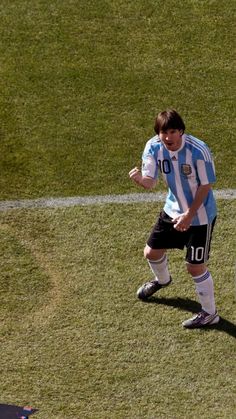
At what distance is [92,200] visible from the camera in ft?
36.6

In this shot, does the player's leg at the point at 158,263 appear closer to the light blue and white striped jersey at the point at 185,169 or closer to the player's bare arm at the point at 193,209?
the light blue and white striped jersey at the point at 185,169

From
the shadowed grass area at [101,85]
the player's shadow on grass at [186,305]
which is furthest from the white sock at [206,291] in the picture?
the shadowed grass area at [101,85]

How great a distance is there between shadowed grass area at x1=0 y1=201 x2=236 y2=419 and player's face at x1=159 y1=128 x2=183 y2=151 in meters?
1.62

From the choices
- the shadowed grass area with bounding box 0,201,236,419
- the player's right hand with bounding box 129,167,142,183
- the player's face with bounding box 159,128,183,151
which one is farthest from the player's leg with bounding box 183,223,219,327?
the player's face with bounding box 159,128,183,151

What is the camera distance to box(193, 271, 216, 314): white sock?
9.41m

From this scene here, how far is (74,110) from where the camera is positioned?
12.4 meters

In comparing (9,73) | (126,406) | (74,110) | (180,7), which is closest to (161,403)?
(126,406)

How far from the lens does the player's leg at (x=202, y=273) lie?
363 inches

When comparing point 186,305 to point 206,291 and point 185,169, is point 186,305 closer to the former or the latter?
point 206,291

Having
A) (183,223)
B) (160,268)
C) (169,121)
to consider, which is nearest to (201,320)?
(160,268)

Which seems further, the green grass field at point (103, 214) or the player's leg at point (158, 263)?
the player's leg at point (158, 263)

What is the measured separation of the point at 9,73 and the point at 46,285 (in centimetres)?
355

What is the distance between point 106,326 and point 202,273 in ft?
3.06

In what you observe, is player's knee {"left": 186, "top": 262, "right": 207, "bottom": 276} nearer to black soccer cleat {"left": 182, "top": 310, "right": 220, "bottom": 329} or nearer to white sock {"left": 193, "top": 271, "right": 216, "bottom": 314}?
white sock {"left": 193, "top": 271, "right": 216, "bottom": 314}
